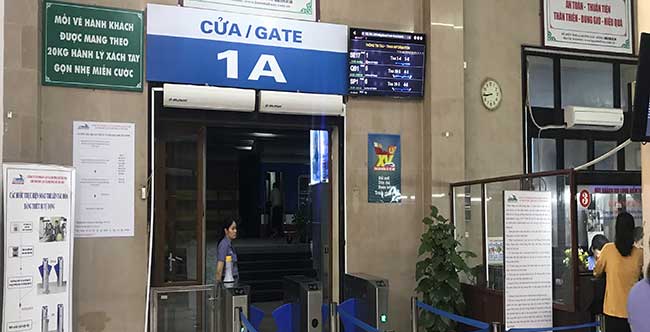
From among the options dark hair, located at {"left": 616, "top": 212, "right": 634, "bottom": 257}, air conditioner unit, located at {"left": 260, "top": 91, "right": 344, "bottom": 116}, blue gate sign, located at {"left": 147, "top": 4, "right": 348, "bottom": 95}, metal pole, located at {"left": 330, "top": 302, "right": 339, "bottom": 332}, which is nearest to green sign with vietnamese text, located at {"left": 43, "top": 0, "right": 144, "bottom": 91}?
blue gate sign, located at {"left": 147, "top": 4, "right": 348, "bottom": 95}

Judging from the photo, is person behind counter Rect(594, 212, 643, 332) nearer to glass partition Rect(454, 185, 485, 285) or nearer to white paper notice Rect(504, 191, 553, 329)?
white paper notice Rect(504, 191, 553, 329)

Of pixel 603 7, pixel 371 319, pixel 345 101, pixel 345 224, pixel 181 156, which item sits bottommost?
pixel 371 319

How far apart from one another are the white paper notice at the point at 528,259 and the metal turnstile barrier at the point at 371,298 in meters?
1.11

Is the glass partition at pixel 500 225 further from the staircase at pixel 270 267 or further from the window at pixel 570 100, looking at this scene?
the staircase at pixel 270 267

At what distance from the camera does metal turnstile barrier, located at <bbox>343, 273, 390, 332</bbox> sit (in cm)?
553

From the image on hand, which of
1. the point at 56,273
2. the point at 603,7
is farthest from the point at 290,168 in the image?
the point at 56,273

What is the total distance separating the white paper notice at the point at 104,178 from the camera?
5453mm

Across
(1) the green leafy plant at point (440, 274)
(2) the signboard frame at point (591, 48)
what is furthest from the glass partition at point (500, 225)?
(2) the signboard frame at point (591, 48)

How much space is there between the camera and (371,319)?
5.60m

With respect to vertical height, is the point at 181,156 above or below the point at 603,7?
below

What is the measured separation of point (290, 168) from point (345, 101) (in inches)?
460

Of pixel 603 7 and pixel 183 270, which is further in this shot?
pixel 603 7

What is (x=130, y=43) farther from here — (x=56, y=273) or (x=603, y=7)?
(x=603, y=7)

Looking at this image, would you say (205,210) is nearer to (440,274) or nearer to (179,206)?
(179,206)
